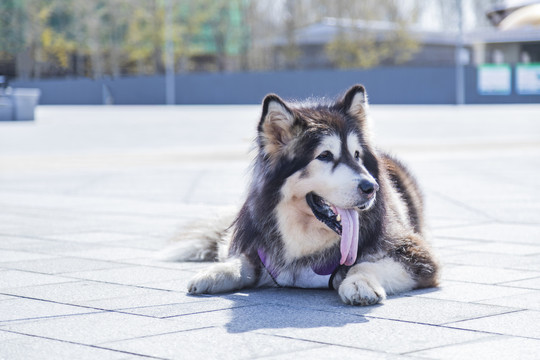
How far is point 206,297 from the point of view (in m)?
4.88

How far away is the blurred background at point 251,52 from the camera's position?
156ft

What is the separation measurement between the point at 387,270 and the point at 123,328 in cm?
153

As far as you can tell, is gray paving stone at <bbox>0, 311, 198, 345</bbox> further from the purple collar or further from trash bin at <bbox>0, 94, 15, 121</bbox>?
trash bin at <bbox>0, 94, 15, 121</bbox>

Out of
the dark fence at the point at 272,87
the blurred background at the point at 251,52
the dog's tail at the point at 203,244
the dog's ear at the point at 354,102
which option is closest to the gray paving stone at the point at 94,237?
the dog's tail at the point at 203,244

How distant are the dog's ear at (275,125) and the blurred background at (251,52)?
136ft

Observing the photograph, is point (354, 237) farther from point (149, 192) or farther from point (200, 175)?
point (200, 175)

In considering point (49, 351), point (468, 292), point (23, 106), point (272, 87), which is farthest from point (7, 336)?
point (272, 87)

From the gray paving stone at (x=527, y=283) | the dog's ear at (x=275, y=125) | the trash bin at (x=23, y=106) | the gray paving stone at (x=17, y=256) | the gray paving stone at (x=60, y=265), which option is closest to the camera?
the dog's ear at (x=275, y=125)

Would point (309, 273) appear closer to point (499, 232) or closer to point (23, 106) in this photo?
point (499, 232)

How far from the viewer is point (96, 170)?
13.0 m

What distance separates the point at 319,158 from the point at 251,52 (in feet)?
219

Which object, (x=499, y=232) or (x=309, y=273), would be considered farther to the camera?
(x=499, y=232)

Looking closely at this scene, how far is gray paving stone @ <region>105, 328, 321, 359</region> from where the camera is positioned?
3.67 meters

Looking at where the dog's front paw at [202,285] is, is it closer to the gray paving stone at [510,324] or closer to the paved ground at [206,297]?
the paved ground at [206,297]
